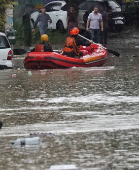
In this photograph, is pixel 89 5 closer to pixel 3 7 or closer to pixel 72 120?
pixel 3 7

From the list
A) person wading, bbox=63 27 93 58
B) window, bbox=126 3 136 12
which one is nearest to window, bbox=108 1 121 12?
window, bbox=126 3 136 12

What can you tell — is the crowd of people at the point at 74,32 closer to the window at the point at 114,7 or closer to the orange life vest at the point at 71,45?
the orange life vest at the point at 71,45

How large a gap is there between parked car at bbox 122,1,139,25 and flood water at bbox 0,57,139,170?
20.4 metres

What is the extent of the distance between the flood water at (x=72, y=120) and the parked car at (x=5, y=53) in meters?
2.53

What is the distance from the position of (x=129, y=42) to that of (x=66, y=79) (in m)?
18.5

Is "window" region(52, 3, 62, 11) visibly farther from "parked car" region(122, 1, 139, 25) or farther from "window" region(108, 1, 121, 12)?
"parked car" region(122, 1, 139, 25)

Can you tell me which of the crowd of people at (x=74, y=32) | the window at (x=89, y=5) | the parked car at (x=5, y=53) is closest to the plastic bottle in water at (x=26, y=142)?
the parked car at (x=5, y=53)

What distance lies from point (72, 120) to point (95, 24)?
18.4 m

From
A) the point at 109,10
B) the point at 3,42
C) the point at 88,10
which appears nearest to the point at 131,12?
the point at 109,10

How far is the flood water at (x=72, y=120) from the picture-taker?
8.24m

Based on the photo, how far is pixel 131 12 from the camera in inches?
1558

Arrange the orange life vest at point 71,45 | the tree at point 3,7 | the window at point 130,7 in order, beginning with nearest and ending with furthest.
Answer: the orange life vest at point 71,45
the tree at point 3,7
the window at point 130,7

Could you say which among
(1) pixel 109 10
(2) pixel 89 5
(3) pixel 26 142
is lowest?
(1) pixel 109 10

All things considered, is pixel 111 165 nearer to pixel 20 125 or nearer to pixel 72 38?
pixel 20 125
